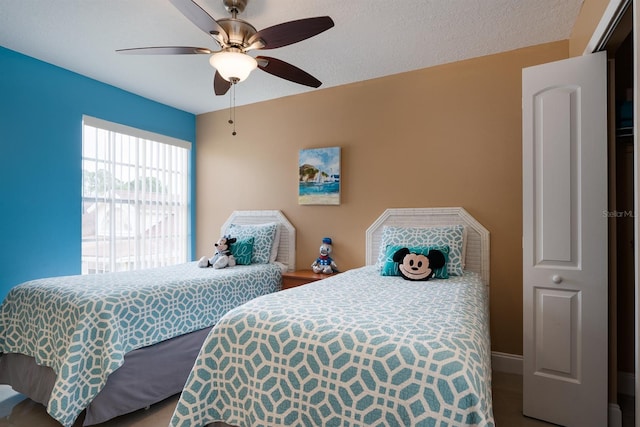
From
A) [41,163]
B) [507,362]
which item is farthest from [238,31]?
[507,362]

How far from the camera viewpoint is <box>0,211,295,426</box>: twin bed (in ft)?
6.15

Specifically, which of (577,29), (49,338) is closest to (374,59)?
(577,29)

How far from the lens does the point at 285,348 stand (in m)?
1.31

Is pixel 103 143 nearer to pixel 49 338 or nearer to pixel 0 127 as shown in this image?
pixel 0 127

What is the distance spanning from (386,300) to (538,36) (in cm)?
228

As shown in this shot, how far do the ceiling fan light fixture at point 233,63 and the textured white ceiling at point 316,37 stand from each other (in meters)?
0.48

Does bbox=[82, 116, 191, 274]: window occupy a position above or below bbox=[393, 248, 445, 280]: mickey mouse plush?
above

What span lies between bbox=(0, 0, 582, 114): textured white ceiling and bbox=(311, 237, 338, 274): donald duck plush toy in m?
1.59

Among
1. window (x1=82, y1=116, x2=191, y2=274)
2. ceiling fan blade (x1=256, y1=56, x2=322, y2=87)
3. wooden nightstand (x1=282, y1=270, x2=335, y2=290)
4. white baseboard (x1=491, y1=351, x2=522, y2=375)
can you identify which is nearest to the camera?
ceiling fan blade (x1=256, y1=56, x2=322, y2=87)

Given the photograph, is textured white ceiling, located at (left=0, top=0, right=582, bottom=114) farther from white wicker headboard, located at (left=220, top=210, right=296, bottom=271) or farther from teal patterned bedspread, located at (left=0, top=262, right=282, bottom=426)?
teal patterned bedspread, located at (left=0, top=262, right=282, bottom=426)

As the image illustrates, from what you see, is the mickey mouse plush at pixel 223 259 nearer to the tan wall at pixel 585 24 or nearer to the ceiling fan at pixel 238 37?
the ceiling fan at pixel 238 37

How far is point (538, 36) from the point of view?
8.36ft

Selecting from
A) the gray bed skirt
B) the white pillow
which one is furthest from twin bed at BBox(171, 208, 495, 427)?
the white pillow

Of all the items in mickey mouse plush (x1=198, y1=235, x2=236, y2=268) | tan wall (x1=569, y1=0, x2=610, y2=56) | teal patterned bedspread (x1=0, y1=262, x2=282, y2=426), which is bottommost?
teal patterned bedspread (x1=0, y1=262, x2=282, y2=426)
